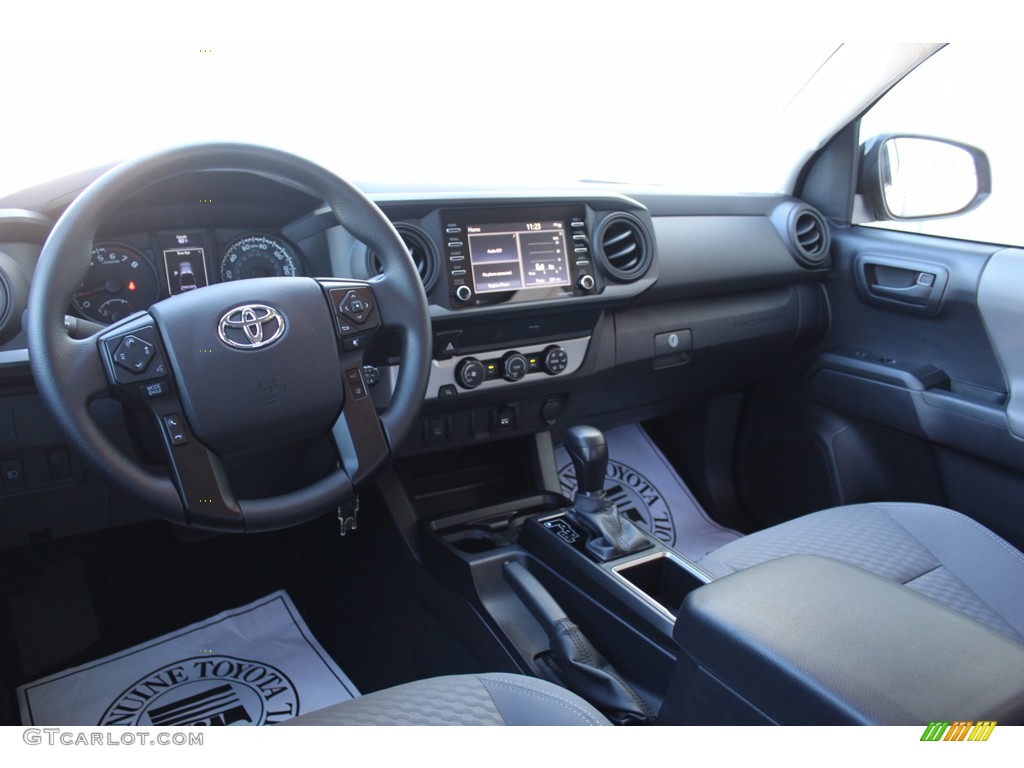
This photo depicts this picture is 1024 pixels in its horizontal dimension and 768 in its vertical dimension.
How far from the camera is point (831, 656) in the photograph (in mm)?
840

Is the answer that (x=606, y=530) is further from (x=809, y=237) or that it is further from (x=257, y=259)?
(x=809, y=237)

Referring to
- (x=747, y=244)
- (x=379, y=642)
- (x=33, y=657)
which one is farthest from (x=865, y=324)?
(x=33, y=657)

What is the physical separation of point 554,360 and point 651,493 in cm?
91

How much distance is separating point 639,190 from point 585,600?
109 cm

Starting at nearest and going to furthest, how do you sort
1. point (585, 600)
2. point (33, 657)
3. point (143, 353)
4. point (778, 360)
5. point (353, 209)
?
point (143, 353), point (353, 209), point (585, 600), point (33, 657), point (778, 360)

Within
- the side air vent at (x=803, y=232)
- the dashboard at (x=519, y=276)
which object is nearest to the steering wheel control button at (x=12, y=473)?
the dashboard at (x=519, y=276)

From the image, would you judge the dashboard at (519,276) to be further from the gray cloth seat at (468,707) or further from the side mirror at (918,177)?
the gray cloth seat at (468,707)

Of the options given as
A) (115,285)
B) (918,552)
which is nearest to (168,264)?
(115,285)

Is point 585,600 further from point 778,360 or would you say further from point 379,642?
point 778,360

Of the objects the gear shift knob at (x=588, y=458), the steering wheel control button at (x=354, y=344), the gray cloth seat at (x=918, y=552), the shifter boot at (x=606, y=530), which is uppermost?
the steering wheel control button at (x=354, y=344)

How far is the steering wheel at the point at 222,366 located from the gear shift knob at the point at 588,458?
0.51 metres

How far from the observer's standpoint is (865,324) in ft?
7.38

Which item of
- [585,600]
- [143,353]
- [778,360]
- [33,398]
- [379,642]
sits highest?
[143,353]

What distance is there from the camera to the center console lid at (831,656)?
78 centimetres
